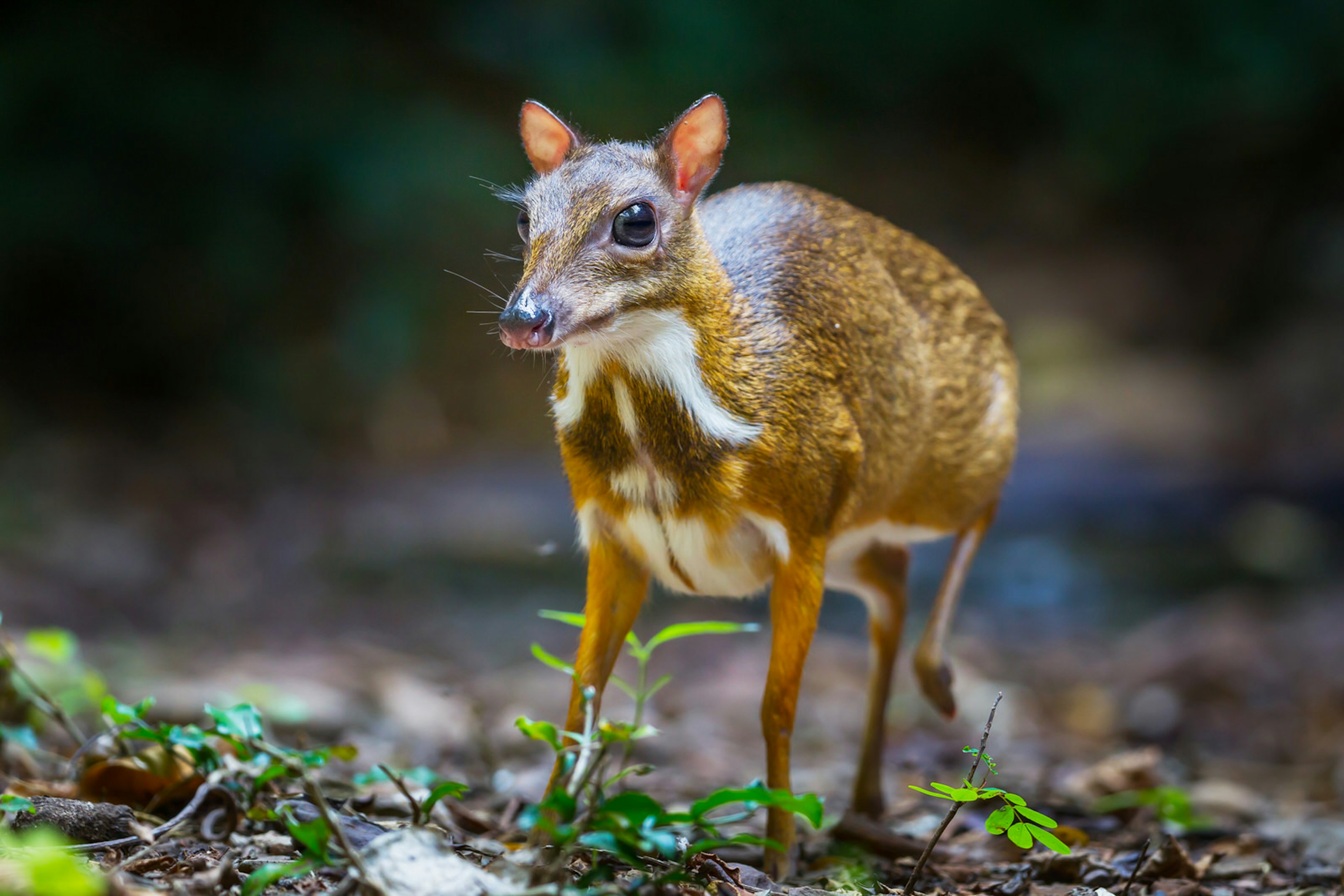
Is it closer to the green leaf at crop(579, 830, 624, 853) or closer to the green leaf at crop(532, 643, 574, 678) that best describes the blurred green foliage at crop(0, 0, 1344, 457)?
the green leaf at crop(532, 643, 574, 678)

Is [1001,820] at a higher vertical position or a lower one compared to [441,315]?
lower

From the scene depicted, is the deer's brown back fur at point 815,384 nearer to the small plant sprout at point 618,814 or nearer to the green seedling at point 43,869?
the small plant sprout at point 618,814

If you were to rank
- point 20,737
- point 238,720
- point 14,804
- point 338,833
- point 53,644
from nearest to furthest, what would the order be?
point 338,833 < point 14,804 < point 238,720 < point 20,737 < point 53,644

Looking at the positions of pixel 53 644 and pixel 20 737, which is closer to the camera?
pixel 20 737

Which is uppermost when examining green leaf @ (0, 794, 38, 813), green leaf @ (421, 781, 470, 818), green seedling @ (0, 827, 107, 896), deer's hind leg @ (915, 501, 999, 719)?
deer's hind leg @ (915, 501, 999, 719)

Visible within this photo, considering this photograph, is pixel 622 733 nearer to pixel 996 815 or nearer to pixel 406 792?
pixel 406 792

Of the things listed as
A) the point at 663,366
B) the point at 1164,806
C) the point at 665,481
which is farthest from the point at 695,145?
the point at 1164,806

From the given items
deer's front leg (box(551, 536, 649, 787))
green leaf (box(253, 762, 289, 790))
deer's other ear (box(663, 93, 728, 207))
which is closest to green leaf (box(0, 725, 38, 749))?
green leaf (box(253, 762, 289, 790))

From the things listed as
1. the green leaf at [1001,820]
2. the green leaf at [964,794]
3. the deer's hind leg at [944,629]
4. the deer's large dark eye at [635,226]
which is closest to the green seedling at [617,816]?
the green leaf at [964,794]
